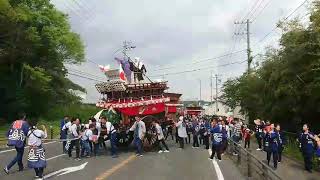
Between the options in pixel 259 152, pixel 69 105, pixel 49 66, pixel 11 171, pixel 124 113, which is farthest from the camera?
pixel 69 105

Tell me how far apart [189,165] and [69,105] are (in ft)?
173

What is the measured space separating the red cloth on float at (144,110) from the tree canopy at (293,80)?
8.40m

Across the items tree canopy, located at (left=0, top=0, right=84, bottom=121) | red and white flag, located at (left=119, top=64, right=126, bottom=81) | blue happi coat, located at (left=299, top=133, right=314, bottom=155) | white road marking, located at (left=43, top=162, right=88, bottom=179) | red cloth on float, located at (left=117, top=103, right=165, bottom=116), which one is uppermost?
tree canopy, located at (left=0, top=0, right=84, bottom=121)

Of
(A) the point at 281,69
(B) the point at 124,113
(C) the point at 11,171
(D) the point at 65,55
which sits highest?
(D) the point at 65,55

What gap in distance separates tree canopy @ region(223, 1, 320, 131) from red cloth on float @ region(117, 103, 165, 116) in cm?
840

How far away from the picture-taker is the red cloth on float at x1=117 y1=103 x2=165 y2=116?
25.8 meters

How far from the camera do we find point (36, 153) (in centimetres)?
1549

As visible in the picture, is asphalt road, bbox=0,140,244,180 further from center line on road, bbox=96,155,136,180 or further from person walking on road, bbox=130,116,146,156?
person walking on road, bbox=130,116,146,156

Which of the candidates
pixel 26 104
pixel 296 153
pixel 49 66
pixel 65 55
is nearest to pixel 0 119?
pixel 26 104

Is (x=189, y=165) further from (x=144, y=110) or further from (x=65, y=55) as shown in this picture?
(x=65, y=55)

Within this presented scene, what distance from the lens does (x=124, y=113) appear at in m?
26.0

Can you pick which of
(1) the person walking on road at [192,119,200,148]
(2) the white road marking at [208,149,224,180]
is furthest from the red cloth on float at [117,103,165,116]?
(2) the white road marking at [208,149,224,180]

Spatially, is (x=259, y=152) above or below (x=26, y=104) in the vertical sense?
below

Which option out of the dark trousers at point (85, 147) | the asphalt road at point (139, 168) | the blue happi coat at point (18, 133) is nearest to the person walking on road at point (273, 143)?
the asphalt road at point (139, 168)
